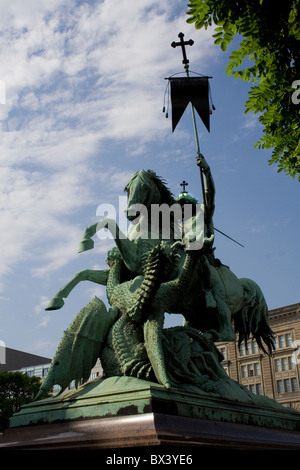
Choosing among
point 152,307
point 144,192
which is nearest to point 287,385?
point 144,192

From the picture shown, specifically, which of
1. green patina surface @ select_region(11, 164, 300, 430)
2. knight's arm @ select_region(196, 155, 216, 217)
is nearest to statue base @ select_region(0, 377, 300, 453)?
green patina surface @ select_region(11, 164, 300, 430)

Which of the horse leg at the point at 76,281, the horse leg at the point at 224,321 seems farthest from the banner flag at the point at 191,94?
the horse leg at the point at 76,281

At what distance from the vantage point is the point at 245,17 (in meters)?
6.52

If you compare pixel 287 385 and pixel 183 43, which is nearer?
pixel 183 43

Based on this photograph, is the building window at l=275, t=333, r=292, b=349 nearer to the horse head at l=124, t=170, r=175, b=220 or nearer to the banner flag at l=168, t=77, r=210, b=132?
the banner flag at l=168, t=77, r=210, b=132

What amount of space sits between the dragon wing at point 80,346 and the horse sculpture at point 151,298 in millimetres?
14

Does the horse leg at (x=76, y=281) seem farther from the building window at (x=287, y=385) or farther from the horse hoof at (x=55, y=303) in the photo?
the building window at (x=287, y=385)

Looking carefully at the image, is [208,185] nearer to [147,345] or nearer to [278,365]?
[147,345]

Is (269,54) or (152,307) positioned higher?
(269,54)

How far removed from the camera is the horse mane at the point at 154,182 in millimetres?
8479

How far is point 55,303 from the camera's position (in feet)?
23.6

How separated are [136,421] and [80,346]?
1681mm
